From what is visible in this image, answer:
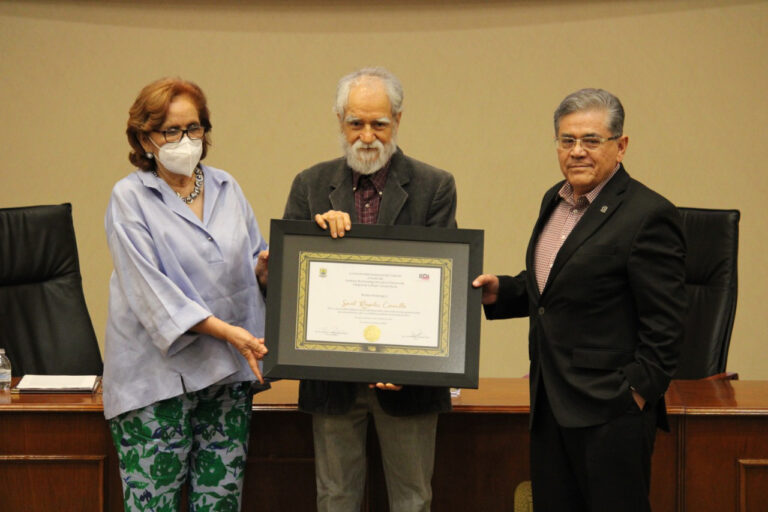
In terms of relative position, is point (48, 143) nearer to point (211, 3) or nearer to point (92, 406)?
point (211, 3)

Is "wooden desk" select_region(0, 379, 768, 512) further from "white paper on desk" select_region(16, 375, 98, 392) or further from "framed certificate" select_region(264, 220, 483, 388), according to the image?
"framed certificate" select_region(264, 220, 483, 388)

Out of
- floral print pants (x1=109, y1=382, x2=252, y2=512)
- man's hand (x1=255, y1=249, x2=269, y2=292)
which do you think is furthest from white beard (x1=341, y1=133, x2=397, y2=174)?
floral print pants (x1=109, y1=382, x2=252, y2=512)

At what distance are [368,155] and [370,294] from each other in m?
0.35

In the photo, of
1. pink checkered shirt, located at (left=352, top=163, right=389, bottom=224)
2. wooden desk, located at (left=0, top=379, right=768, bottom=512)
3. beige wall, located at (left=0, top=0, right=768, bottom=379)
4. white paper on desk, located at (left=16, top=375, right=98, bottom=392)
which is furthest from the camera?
beige wall, located at (left=0, top=0, right=768, bottom=379)

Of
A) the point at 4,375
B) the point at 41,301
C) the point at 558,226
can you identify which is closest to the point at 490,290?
the point at 558,226

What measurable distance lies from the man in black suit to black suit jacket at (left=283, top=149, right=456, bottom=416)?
24 cm

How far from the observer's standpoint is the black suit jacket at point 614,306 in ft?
6.51

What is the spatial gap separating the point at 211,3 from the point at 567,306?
118 inches

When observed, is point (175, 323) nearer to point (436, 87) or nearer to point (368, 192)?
point (368, 192)

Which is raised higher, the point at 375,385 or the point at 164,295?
the point at 164,295

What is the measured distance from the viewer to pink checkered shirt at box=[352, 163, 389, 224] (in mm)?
2271

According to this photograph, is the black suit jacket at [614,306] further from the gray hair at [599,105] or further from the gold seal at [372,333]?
the gold seal at [372,333]

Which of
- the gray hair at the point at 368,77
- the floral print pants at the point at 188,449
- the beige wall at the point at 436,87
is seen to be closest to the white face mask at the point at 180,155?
the gray hair at the point at 368,77

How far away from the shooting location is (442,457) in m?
2.59
